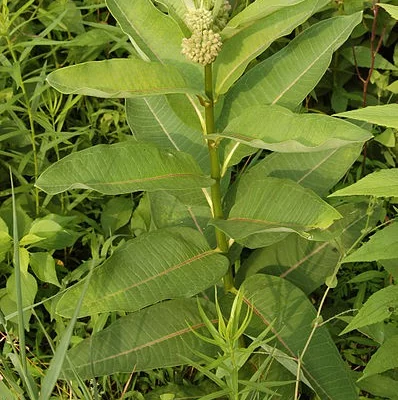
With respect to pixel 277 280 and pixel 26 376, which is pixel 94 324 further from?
pixel 26 376

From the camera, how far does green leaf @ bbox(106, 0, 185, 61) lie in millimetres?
1958

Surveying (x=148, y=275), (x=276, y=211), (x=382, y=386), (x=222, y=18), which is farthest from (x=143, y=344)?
(x=222, y=18)

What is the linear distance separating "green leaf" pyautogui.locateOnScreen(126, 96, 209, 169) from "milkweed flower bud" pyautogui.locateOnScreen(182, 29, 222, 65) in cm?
35

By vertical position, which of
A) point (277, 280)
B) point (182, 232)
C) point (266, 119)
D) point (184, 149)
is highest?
point (266, 119)

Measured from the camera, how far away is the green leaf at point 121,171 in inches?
71.4

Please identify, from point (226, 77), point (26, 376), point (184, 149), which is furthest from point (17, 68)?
point (26, 376)

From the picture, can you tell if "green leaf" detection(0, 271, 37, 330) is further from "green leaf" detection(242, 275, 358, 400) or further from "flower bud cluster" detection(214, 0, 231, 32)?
"flower bud cluster" detection(214, 0, 231, 32)

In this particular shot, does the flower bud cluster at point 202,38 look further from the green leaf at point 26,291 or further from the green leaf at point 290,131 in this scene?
the green leaf at point 26,291

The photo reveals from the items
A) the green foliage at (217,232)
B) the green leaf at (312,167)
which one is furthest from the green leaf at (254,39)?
the green leaf at (312,167)

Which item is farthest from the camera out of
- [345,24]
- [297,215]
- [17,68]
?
[17,68]

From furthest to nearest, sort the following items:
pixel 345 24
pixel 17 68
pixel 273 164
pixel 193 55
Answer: pixel 17 68 < pixel 273 164 < pixel 345 24 < pixel 193 55

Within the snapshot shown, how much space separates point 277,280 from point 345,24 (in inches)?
26.7

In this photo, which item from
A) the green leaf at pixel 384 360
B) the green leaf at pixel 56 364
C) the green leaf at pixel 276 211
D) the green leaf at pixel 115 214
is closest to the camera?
the green leaf at pixel 56 364

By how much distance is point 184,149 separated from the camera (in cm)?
215
